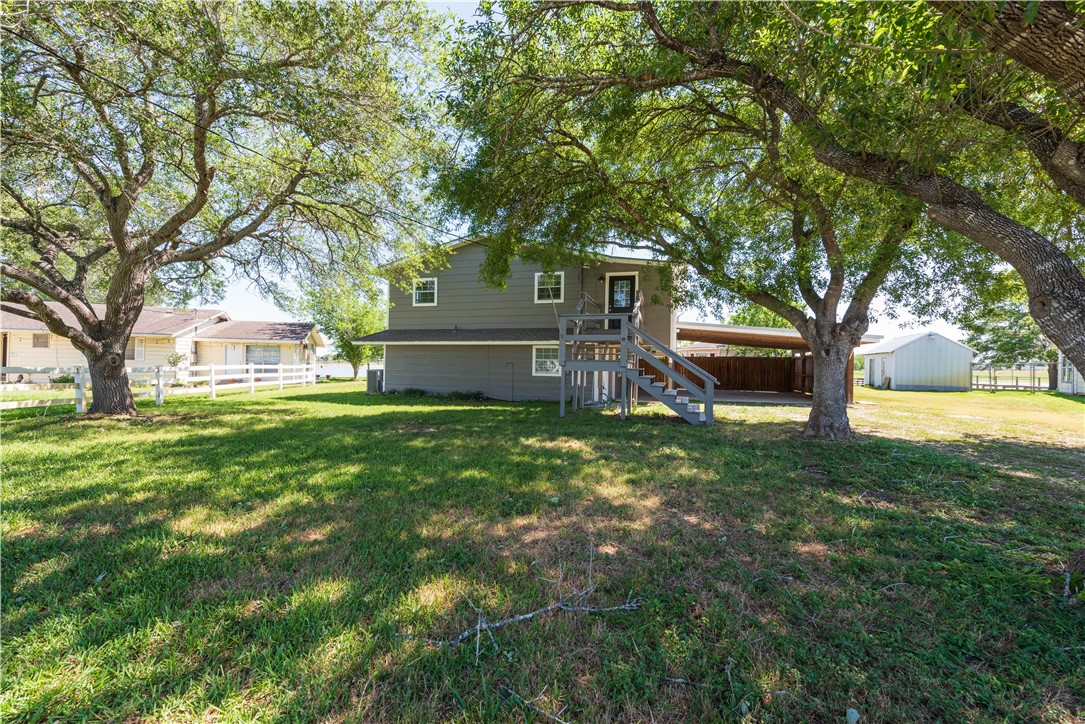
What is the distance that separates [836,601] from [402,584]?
8.71 ft

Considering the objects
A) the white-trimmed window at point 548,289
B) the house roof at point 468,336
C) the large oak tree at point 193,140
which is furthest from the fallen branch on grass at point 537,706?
the white-trimmed window at point 548,289

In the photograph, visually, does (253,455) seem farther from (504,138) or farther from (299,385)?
(299,385)

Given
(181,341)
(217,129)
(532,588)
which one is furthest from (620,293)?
(181,341)

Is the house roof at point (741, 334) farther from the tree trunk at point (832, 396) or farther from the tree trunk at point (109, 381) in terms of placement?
the tree trunk at point (109, 381)

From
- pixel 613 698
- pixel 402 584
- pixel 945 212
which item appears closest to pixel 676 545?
pixel 613 698

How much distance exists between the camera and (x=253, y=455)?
19.5 ft

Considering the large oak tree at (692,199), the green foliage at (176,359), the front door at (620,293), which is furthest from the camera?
the green foliage at (176,359)

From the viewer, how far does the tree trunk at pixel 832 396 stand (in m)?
7.75

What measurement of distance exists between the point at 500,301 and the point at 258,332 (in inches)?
800

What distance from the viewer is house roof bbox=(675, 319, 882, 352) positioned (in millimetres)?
15741

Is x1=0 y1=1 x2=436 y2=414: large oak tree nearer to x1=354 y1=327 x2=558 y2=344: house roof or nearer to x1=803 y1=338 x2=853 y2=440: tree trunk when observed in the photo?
x1=354 y1=327 x2=558 y2=344: house roof

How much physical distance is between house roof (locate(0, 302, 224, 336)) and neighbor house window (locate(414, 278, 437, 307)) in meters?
11.6

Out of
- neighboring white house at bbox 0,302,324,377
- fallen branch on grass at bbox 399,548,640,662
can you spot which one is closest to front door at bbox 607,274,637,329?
fallen branch on grass at bbox 399,548,640,662

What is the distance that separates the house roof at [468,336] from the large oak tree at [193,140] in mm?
4485
